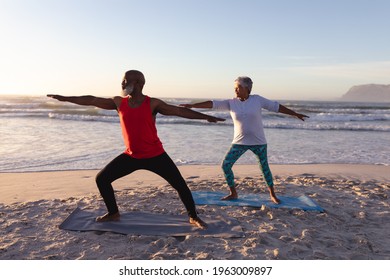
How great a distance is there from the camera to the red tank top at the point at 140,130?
160 inches

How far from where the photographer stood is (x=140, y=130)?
4090 mm

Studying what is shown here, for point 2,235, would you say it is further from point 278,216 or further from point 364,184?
point 364,184

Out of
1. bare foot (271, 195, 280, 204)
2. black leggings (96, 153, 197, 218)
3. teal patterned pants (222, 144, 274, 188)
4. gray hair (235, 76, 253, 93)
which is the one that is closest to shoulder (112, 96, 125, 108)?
black leggings (96, 153, 197, 218)

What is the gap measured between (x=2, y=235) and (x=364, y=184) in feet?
21.6

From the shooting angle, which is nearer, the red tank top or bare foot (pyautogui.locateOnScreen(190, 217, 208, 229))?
the red tank top

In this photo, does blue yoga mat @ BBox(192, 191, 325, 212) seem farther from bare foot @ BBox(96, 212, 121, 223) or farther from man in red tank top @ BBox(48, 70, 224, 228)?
bare foot @ BBox(96, 212, 121, 223)

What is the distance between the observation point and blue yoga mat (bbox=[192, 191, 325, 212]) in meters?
5.39

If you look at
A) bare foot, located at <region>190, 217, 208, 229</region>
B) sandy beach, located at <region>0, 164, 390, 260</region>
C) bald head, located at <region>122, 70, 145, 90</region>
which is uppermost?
bald head, located at <region>122, 70, 145, 90</region>

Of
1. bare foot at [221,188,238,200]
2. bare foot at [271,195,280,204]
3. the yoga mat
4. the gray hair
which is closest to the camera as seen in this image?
the yoga mat

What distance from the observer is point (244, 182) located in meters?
7.30

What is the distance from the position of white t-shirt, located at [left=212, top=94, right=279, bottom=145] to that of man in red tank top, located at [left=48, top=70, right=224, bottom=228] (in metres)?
1.04

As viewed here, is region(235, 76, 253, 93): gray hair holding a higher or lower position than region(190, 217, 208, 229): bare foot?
higher

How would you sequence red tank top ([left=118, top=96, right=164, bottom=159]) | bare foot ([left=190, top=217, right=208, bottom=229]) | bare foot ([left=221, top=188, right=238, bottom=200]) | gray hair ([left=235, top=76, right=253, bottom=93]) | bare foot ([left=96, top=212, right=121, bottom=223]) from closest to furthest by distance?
red tank top ([left=118, top=96, right=164, bottom=159])
bare foot ([left=190, top=217, right=208, bottom=229])
bare foot ([left=96, top=212, right=121, bottom=223])
gray hair ([left=235, top=76, right=253, bottom=93])
bare foot ([left=221, top=188, right=238, bottom=200])

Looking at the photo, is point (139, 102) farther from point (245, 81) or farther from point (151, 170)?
point (245, 81)
